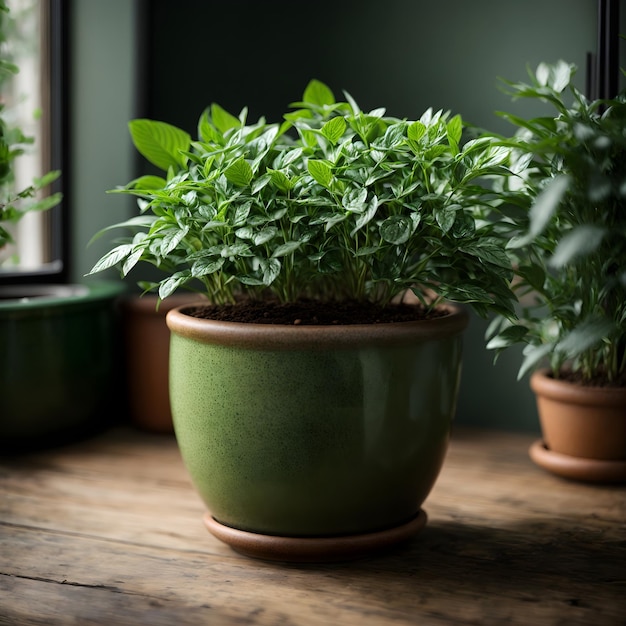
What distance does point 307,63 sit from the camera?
5.75ft

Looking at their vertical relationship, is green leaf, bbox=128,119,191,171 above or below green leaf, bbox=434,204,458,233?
above

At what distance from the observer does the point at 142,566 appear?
1005mm

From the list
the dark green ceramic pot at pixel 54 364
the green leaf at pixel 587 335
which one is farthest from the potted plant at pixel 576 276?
the dark green ceramic pot at pixel 54 364

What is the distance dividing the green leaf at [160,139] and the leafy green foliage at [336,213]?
0.05 metres

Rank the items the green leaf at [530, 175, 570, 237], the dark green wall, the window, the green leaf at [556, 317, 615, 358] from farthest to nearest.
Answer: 1. the window
2. the dark green wall
3. the green leaf at [556, 317, 615, 358]
4. the green leaf at [530, 175, 570, 237]

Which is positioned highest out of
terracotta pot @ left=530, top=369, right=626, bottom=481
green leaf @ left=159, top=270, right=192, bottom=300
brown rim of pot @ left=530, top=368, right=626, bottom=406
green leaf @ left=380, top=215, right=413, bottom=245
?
green leaf @ left=380, top=215, right=413, bottom=245

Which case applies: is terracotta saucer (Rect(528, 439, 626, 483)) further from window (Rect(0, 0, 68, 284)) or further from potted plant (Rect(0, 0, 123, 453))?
window (Rect(0, 0, 68, 284))

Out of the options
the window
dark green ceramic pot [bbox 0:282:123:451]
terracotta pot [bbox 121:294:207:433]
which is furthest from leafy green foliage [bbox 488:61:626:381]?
the window

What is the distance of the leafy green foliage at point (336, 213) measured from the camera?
3.02 ft

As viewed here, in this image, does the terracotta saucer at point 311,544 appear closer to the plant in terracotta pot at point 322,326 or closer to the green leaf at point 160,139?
the plant in terracotta pot at point 322,326

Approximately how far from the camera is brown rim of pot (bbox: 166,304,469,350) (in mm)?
901

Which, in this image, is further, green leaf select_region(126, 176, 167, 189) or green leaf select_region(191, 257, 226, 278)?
green leaf select_region(126, 176, 167, 189)

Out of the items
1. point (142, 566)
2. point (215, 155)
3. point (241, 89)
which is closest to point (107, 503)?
point (142, 566)

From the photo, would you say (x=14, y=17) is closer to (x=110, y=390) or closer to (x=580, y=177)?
(x=110, y=390)
